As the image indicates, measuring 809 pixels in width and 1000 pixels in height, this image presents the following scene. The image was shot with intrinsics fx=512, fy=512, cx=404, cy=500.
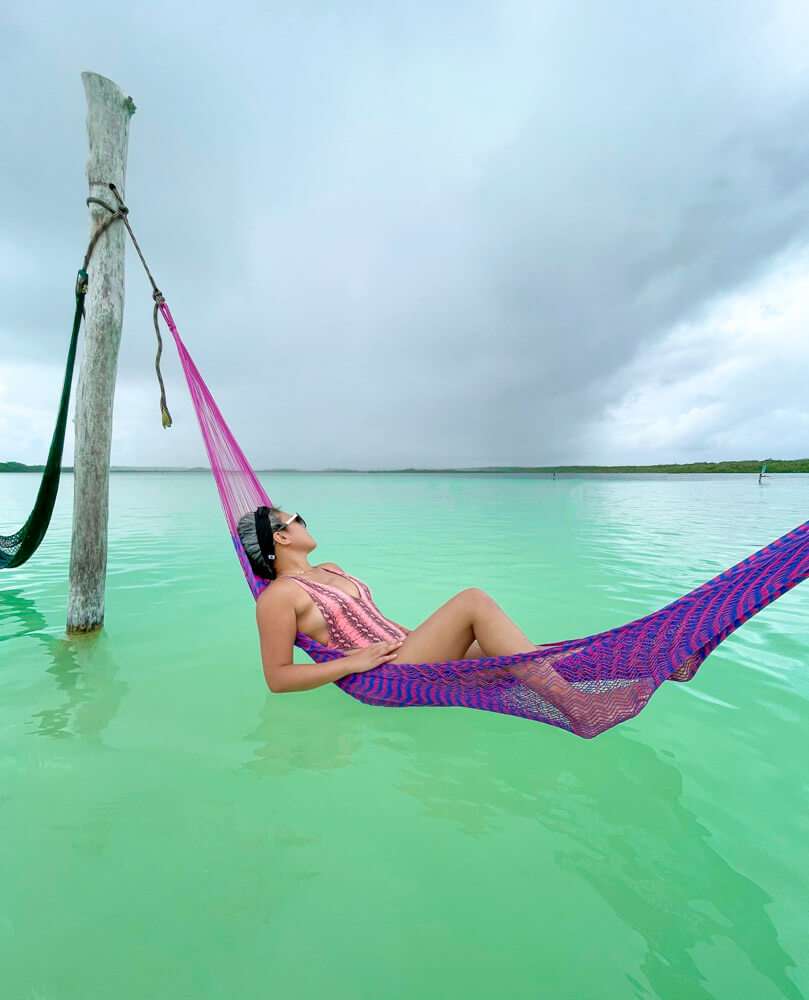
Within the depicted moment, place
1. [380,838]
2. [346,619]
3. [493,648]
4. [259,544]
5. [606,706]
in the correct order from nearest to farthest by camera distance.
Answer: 1. [380,838]
2. [606,706]
3. [493,648]
4. [346,619]
5. [259,544]

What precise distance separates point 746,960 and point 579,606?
10.5 feet

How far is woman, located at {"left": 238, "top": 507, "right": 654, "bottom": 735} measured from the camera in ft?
5.52

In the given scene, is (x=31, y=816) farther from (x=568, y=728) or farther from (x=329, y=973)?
(x=568, y=728)

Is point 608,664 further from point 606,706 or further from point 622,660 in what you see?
point 606,706

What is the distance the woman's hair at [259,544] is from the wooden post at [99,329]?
4.75 ft

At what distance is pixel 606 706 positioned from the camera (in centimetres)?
167

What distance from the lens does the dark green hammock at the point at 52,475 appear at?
3.07m

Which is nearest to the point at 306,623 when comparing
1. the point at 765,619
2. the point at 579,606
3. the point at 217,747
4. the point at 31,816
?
the point at 217,747

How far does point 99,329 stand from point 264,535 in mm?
1852

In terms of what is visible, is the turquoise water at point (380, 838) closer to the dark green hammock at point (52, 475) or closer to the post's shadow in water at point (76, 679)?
the post's shadow in water at point (76, 679)

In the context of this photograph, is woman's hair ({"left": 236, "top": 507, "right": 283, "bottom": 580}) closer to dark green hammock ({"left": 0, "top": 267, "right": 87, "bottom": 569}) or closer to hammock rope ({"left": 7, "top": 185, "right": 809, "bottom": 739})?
hammock rope ({"left": 7, "top": 185, "right": 809, "bottom": 739})

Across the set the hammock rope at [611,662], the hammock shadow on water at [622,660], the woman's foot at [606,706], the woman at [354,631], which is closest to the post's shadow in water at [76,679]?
the woman at [354,631]

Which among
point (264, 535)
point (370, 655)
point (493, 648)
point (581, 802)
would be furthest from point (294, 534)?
point (581, 802)

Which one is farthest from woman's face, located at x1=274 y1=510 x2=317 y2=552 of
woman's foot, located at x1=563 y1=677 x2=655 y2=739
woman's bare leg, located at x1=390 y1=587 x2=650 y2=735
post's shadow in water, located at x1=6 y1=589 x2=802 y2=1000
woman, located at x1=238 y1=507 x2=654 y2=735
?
woman's foot, located at x1=563 y1=677 x2=655 y2=739
